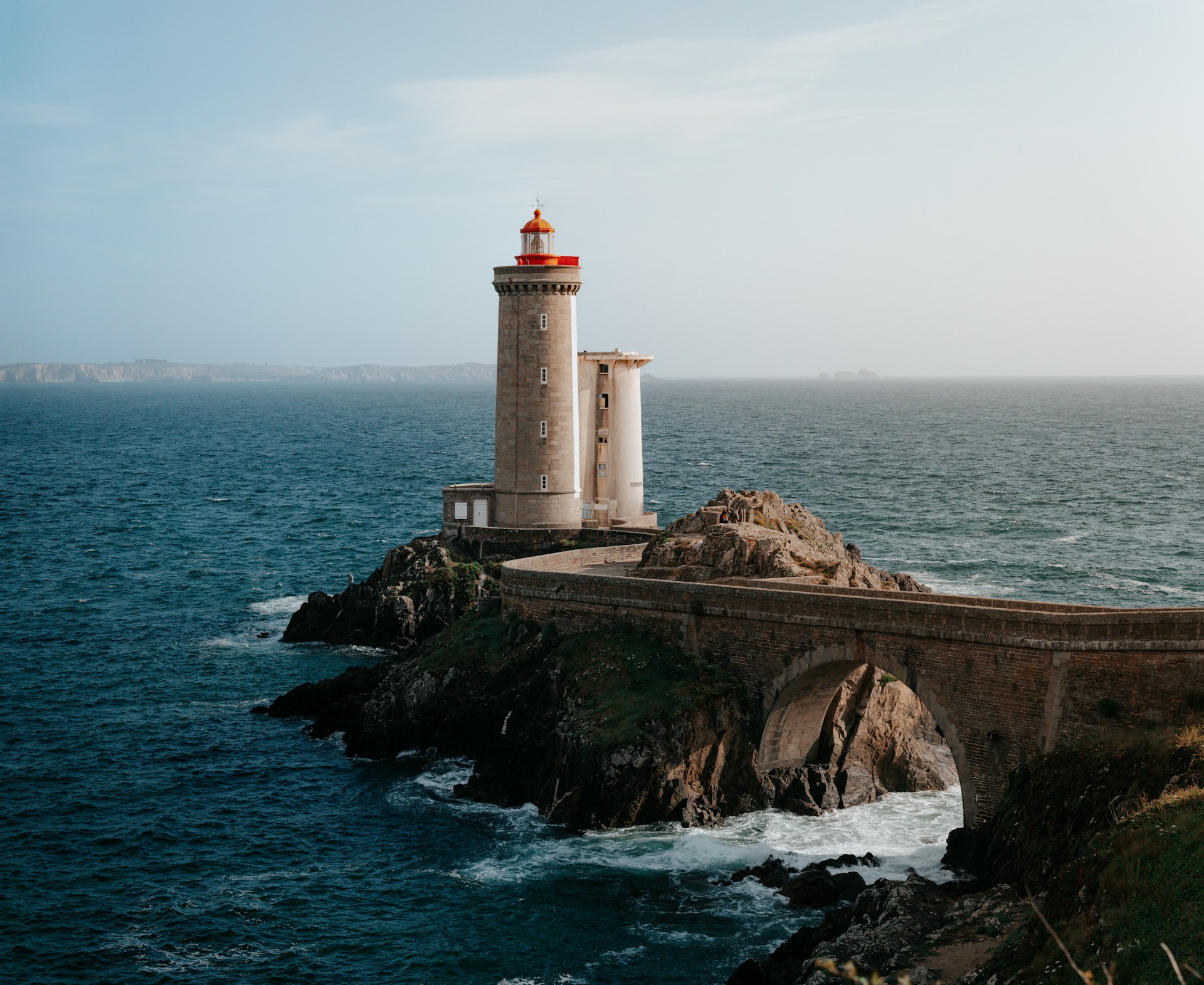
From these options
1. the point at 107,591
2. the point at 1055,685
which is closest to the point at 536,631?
the point at 1055,685

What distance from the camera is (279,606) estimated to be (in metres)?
69.9

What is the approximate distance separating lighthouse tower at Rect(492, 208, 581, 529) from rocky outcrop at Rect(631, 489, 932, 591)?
27.4 ft

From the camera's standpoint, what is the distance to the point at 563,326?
191 feet

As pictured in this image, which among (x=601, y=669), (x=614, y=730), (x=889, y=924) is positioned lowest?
(x=889, y=924)

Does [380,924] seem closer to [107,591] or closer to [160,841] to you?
[160,841]

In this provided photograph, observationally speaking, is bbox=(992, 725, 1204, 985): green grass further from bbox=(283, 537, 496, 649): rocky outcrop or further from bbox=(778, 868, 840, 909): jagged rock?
bbox=(283, 537, 496, 649): rocky outcrop

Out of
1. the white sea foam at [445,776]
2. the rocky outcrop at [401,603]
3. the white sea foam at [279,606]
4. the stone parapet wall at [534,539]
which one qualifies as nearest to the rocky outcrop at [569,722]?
the white sea foam at [445,776]

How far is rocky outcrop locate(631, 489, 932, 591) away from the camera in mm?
43906

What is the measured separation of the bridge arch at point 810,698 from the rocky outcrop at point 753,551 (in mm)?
3430

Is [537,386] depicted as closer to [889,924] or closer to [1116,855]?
[889,924]

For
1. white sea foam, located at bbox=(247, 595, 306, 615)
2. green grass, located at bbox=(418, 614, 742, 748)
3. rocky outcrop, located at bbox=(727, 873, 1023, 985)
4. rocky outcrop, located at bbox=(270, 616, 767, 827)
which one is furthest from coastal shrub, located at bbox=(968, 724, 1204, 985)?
white sea foam, located at bbox=(247, 595, 306, 615)

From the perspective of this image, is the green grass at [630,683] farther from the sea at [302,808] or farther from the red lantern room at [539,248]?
the red lantern room at [539,248]

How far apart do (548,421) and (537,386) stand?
1.75 metres

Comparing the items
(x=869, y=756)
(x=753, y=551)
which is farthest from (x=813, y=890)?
(x=753, y=551)
